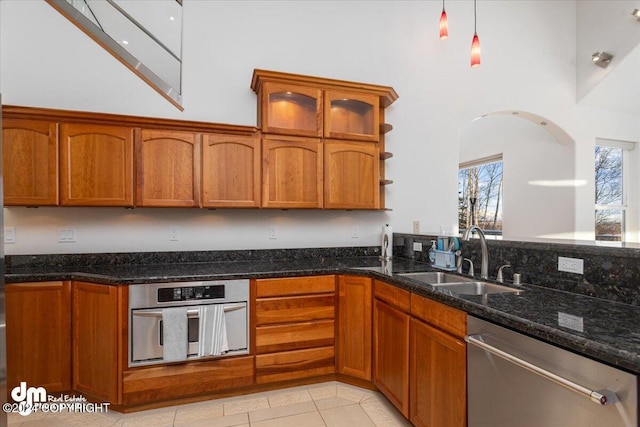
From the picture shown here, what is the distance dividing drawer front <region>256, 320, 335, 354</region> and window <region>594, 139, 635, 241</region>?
3849mm

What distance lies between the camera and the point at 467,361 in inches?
56.2

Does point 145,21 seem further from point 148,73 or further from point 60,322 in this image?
point 60,322

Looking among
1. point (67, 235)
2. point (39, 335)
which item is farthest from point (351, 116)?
point (39, 335)

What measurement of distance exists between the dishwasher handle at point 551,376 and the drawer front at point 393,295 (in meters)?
0.51

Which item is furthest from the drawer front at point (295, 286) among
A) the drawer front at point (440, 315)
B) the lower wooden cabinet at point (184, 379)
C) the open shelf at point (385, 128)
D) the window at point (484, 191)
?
the window at point (484, 191)

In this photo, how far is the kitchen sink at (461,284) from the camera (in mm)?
1846

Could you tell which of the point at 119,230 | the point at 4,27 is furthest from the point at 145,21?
the point at 119,230

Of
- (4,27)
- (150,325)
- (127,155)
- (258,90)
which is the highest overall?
(4,27)

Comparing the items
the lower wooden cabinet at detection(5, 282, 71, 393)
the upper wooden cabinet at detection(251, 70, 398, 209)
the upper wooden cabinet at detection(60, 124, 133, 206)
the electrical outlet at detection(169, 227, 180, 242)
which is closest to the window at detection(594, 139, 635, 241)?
the upper wooden cabinet at detection(251, 70, 398, 209)

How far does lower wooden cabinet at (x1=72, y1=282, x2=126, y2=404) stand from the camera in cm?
205

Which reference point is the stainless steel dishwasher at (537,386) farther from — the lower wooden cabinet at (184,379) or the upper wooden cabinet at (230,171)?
the upper wooden cabinet at (230,171)

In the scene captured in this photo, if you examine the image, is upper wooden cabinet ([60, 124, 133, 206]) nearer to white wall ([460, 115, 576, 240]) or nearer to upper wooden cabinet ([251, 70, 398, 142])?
upper wooden cabinet ([251, 70, 398, 142])

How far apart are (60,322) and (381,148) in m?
2.85

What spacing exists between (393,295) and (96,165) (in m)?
2.26
